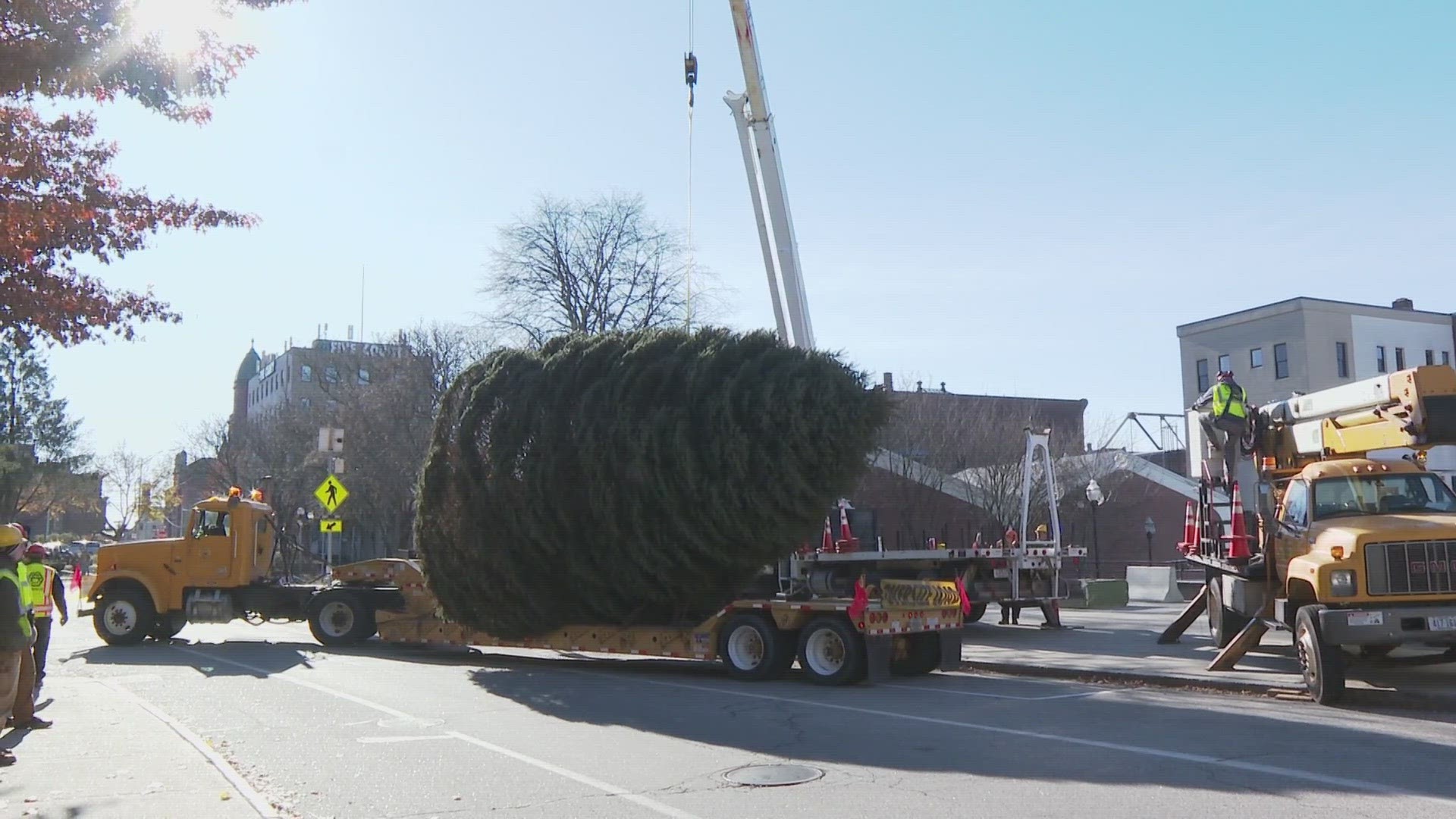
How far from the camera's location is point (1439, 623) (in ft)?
38.5

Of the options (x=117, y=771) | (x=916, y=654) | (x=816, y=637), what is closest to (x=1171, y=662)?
(x=916, y=654)

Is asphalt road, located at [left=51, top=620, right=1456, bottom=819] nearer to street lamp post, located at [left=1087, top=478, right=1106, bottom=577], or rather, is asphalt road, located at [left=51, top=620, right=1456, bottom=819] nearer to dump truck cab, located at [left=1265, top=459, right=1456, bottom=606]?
dump truck cab, located at [left=1265, top=459, right=1456, bottom=606]

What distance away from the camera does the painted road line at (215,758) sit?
7922 millimetres

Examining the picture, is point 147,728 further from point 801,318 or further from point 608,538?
point 801,318

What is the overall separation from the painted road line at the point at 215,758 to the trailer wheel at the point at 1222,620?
40.6 ft

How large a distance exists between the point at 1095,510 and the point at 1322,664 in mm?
26817

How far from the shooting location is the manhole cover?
8.55 m

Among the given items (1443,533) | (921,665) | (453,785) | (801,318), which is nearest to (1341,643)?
(1443,533)

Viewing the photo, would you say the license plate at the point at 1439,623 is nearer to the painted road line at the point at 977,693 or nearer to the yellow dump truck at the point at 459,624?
the painted road line at the point at 977,693

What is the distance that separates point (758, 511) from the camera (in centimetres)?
1526

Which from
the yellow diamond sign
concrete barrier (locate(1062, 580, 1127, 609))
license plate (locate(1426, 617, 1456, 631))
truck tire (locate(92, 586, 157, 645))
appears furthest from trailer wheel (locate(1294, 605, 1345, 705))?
the yellow diamond sign

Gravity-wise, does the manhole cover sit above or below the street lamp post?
below

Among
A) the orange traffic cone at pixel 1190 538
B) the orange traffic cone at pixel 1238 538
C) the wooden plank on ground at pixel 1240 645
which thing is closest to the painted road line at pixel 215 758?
the wooden plank on ground at pixel 1240 645

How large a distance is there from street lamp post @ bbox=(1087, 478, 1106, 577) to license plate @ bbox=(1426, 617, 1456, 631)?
65.5 feet
